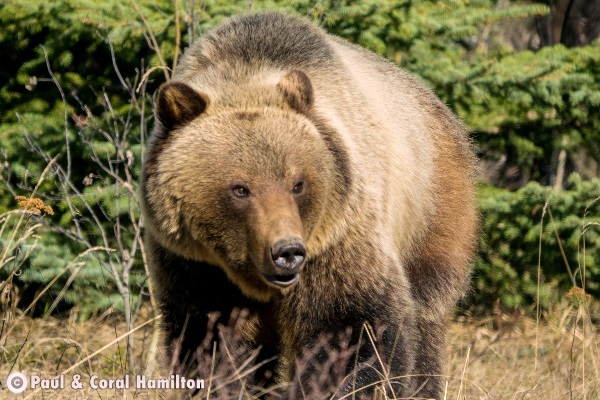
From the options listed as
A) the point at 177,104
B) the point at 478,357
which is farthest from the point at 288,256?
the point at 478,357

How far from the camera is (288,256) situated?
3949 millimetres

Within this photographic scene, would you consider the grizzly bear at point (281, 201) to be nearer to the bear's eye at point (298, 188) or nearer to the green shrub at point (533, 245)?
the bear's eye at point (298, 188)

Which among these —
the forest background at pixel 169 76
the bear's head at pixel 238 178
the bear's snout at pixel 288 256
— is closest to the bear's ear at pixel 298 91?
the bear's head at pixel 238 178

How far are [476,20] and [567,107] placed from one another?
3.81 ft

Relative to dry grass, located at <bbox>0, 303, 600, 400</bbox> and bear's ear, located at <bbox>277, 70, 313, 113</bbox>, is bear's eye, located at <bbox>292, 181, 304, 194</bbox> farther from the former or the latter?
dry grass, located at <bbox>0, 303, 600, 400</bbox>

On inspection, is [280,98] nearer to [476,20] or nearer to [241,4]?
[241,4]

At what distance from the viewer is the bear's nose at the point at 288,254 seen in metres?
3.92

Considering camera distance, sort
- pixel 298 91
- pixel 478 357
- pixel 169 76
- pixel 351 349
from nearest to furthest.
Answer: pixel 351 349
pixel 298 91
pixel 478 357
pixel 169 76

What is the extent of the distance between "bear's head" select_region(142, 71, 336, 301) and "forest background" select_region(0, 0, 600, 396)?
243 cm

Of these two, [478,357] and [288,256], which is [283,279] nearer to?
[288,256]

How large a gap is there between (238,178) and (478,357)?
1.85 meters

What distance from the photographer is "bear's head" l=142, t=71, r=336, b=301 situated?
13.7 ft

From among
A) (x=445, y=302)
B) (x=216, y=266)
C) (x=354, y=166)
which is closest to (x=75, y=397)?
(x=216, y=266)

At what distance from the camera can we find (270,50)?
478cm
